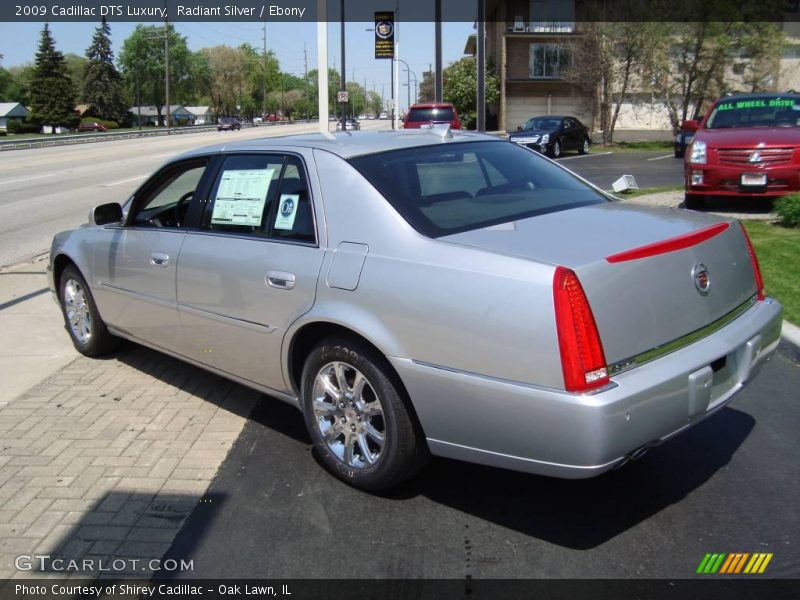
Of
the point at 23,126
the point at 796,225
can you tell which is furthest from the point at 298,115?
the point at 796,225

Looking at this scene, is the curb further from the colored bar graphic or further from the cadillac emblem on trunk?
the colored bar graphic

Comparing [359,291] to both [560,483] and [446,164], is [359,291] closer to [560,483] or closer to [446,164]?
[446,164]

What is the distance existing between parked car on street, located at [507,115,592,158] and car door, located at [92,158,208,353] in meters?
19.8

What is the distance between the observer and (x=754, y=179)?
31.8 ft

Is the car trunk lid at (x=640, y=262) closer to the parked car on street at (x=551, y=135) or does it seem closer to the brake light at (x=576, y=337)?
the brake light at (x=576, y=337)

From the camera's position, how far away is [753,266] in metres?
3.78

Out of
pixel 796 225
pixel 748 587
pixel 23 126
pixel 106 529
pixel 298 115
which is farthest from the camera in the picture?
pixel 298 115

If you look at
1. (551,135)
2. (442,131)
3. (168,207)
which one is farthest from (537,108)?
(442,131)

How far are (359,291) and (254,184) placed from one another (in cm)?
123

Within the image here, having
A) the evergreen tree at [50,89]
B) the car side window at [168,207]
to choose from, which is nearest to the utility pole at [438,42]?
the car side window at [168,207]

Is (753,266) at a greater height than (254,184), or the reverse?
(254,184)

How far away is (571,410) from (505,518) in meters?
0.89

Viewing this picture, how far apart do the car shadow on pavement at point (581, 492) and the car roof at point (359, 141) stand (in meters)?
1.73

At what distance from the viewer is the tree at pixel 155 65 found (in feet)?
367
